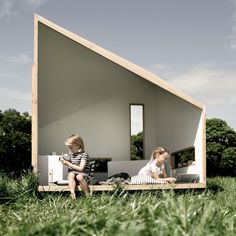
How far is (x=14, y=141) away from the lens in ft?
81.6

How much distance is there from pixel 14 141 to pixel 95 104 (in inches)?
494

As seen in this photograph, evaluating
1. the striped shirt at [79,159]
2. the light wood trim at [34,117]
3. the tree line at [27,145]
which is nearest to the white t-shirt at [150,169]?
the striped shirt at [79,159]

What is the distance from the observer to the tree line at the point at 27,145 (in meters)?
24.0

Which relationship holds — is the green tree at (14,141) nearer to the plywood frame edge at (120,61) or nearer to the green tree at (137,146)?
the green tree at (137,146)

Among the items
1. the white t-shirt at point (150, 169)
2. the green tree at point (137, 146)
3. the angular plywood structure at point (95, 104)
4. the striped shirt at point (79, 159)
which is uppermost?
the angular plywood structure at point (95, 104)

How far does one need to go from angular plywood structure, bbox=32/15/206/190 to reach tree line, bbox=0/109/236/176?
33.3 feet

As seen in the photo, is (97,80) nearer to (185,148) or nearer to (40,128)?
(40,128)

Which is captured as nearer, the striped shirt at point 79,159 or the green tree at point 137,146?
the striped shirt at point 79,159

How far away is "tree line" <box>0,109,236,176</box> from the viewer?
2400 cm

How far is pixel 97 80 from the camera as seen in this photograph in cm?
1305

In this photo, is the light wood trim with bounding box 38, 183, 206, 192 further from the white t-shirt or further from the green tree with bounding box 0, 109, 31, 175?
the green tree with bounding box 0, 109, 31, 175

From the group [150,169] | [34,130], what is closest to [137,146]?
[150,169]

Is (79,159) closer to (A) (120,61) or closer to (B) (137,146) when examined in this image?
(A) (120,61)

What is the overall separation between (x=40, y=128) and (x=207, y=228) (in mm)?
9064
